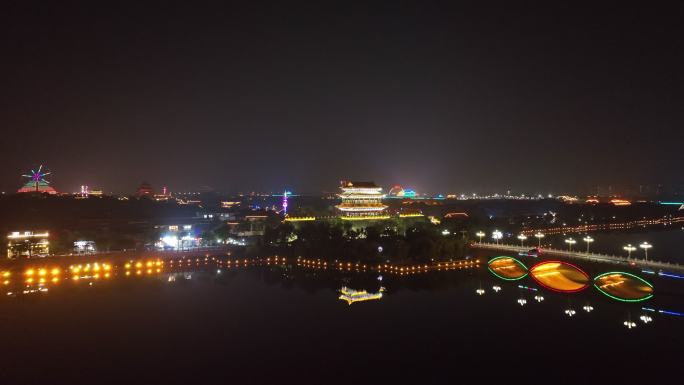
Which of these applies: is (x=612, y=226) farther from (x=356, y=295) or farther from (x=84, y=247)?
(x=84, y=247)

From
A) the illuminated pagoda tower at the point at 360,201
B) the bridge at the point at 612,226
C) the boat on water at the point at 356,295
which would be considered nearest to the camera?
the boat on water at the point at 356,295

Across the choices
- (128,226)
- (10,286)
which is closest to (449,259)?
(10,286)

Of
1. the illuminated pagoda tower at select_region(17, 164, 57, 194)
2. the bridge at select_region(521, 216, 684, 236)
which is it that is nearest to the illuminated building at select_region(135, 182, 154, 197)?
the illuminated pagoda tower at select_region(17, 164, 57, 194)

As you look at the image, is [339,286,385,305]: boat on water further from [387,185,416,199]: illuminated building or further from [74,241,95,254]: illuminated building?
[387,185,416,199]: illuminated building

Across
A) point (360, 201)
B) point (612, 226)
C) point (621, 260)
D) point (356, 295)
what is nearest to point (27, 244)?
point (356, 295)

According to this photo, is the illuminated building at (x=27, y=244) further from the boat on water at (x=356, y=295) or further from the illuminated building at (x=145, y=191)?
the illuminated building at (x=145, y=191)

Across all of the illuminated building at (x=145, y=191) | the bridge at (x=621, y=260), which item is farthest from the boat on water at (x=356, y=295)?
the illuminated building at (x=145, y=191)
